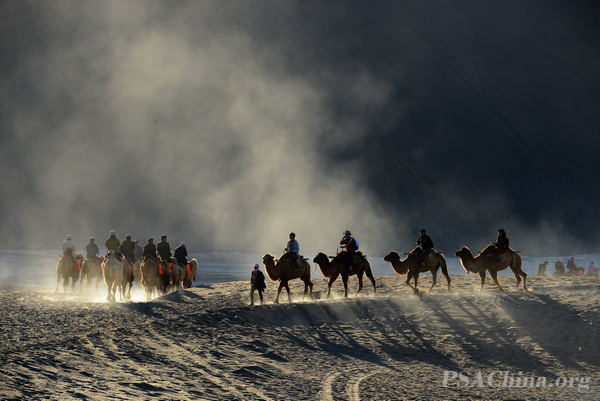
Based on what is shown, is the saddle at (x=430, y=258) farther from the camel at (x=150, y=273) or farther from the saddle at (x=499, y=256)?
the camel at (x=150, y=273)

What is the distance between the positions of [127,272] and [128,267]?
0.15 m

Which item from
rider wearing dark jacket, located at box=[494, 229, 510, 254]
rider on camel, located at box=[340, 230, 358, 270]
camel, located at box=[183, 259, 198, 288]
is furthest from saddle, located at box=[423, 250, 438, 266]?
camel, located at box=[183, 259, 198, 288]

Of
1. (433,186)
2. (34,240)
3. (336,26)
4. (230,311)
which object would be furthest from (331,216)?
(230,311)

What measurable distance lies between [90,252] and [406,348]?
12515 mm

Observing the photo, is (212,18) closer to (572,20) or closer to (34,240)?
(34,240)

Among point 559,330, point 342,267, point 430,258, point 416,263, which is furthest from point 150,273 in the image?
point 559,330

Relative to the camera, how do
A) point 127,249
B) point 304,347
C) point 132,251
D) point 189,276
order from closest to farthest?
point 304,347 → point 127,249 → point 132,251 → point 189,276

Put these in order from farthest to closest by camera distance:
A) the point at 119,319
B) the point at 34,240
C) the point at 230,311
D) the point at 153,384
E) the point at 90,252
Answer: the point at 34,240 < the point at 90,252 < the point at 230,311 < the point at 119,319 < the point at 153,384

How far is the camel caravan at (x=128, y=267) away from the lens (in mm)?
17553

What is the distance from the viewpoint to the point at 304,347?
40.0 feet

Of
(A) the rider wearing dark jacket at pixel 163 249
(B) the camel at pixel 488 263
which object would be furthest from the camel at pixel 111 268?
(B) the camel at pixel 488 263

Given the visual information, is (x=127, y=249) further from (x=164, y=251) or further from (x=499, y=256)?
(x=499, y=256)

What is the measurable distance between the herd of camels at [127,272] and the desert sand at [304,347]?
131cm

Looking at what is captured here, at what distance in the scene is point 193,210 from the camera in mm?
67188
